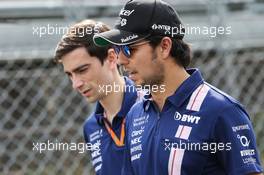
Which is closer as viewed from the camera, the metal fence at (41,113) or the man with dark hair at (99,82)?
the man with dark hair at (99,82)

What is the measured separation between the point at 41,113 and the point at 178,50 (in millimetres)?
1895

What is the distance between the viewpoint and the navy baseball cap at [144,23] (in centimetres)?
379

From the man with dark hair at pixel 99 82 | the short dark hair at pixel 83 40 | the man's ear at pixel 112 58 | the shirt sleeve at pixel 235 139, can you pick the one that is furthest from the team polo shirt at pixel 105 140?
the shirt sleeve at pixel 235 139

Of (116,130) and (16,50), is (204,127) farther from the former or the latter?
(16,50)

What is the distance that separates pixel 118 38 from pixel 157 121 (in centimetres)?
42

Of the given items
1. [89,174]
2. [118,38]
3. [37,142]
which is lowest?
[89,174]

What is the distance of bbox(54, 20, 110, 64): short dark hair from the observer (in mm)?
4605

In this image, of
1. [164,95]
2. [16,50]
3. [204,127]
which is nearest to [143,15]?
[164,95]

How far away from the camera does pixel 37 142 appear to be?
541 centimetres

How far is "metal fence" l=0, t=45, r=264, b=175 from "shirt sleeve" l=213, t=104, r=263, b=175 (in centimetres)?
203

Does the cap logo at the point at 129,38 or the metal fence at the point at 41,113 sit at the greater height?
the cap logo at the point at 129,38

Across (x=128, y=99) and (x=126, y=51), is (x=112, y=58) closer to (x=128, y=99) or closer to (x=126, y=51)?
(x=128, y=99)

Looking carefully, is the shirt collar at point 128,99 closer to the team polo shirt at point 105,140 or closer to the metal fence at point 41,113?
the team polo shirt at point 105,140

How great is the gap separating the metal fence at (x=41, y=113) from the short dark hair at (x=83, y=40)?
2.31 feet
